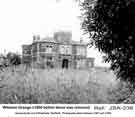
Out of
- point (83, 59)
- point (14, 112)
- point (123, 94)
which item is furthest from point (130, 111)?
point (83, 59)

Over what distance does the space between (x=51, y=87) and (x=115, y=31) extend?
2.81 m

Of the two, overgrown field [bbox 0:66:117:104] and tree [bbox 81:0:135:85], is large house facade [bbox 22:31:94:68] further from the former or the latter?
tree [bbox 81:0:135:85]

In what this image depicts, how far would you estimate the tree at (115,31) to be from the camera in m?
5.35

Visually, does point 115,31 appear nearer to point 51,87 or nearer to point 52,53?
point 51,87

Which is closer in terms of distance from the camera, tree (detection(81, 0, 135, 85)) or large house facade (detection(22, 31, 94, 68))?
tree (detection(81, 0, 135, 85))

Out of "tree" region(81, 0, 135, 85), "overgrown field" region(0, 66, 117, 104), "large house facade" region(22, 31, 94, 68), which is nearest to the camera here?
"tree" region(81, 0, 135, 85)

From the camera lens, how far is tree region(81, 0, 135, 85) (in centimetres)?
535

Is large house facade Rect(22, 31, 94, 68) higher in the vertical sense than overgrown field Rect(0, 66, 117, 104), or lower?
higher

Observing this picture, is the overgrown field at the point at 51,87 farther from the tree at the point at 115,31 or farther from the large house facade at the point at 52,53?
the tree at the point at 115,31

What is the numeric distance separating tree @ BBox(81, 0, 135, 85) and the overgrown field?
1.29 meters

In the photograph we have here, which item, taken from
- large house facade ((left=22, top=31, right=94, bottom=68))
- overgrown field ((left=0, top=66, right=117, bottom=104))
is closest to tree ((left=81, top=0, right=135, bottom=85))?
overgrown field ((left=0, top=66, right=117, bottom=104))

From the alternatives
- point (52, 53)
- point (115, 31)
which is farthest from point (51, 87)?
point (52, 53)

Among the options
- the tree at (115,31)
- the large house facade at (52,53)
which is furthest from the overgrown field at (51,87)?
the tree at (115,31)

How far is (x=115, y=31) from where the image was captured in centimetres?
562
